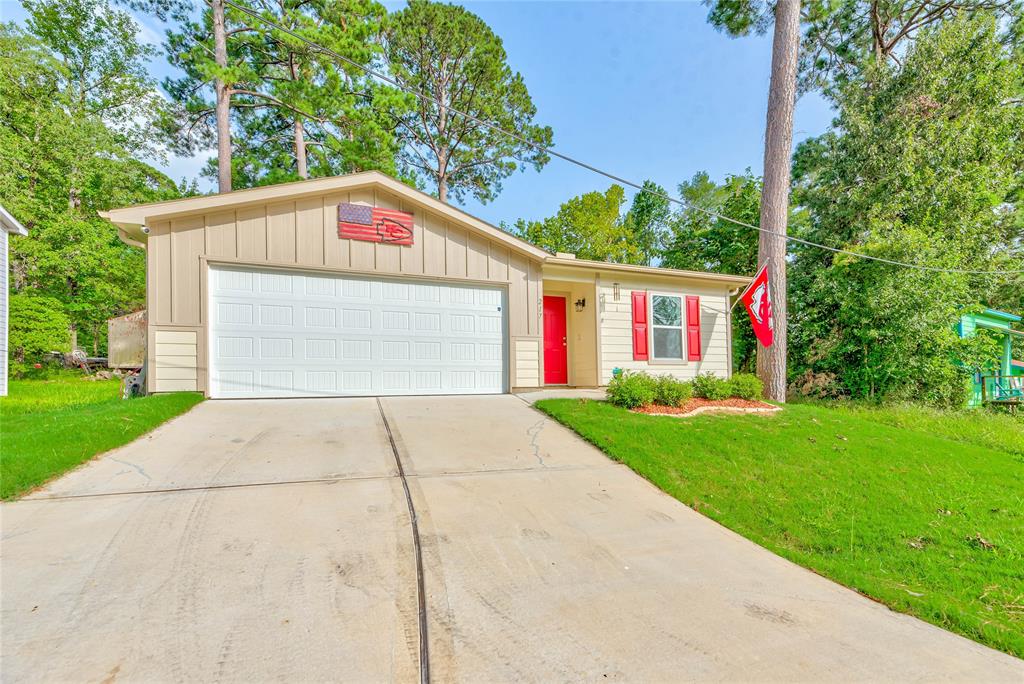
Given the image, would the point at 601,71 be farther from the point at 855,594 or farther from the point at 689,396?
the point at 855,594

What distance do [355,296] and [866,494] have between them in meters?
7.09

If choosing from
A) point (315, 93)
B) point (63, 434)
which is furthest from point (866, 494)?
point (315, 93)

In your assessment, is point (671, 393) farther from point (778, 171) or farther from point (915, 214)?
point (915, 214)

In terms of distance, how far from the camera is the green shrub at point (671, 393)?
6.54 meters

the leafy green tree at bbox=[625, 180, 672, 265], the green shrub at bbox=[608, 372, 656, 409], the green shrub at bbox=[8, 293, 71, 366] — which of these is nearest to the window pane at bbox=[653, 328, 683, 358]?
the green shrub at bbox=[608, 372, 656, 409]

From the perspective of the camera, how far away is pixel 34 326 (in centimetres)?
1093

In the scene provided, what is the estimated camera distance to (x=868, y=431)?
19.2 ft

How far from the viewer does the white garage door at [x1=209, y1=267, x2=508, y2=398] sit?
645 cm

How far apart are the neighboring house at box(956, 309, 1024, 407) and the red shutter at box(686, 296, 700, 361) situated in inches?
227

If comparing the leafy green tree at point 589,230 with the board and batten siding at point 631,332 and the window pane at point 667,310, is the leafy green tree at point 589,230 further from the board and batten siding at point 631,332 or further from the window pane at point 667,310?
the window pane at point 667,310

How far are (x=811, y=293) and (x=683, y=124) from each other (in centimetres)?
563

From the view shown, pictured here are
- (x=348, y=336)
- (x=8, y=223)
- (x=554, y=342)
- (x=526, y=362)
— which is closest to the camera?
(x=348, y=336)

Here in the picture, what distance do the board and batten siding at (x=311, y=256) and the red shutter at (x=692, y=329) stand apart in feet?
12.3

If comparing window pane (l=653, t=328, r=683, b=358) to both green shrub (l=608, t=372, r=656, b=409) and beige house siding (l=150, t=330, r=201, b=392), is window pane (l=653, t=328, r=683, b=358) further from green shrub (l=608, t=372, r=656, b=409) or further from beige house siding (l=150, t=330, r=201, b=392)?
beige house siding (l=150, t=330, r=201, b=392)
